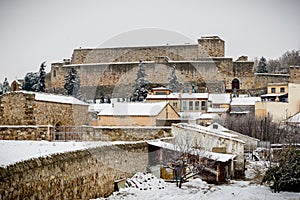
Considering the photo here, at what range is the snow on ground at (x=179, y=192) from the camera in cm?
978

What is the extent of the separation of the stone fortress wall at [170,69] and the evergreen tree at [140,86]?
1.38m

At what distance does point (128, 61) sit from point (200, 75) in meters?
11.1

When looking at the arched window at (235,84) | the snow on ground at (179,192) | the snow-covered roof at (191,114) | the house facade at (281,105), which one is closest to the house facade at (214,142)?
the snow on ground at (179,192)

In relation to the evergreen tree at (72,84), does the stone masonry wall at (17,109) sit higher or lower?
lower

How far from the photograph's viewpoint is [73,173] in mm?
7785

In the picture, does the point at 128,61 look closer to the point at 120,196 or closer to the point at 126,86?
the point at 126,86

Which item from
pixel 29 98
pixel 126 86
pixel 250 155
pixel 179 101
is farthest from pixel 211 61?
pixel 29 98

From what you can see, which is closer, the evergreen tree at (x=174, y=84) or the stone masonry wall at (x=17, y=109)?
the stone masonry wall at (x=17, y=109)

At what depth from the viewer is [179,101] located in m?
31.8

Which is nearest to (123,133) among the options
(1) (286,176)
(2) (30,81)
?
(1) (286,176)

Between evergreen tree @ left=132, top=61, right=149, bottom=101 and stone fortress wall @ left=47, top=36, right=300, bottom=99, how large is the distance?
4.53 feet

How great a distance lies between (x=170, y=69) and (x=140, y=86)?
362 inches

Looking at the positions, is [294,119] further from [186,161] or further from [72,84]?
[72,84]

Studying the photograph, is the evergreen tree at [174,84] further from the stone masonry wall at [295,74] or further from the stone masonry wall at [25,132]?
the stone masonry wall at [25,132]
